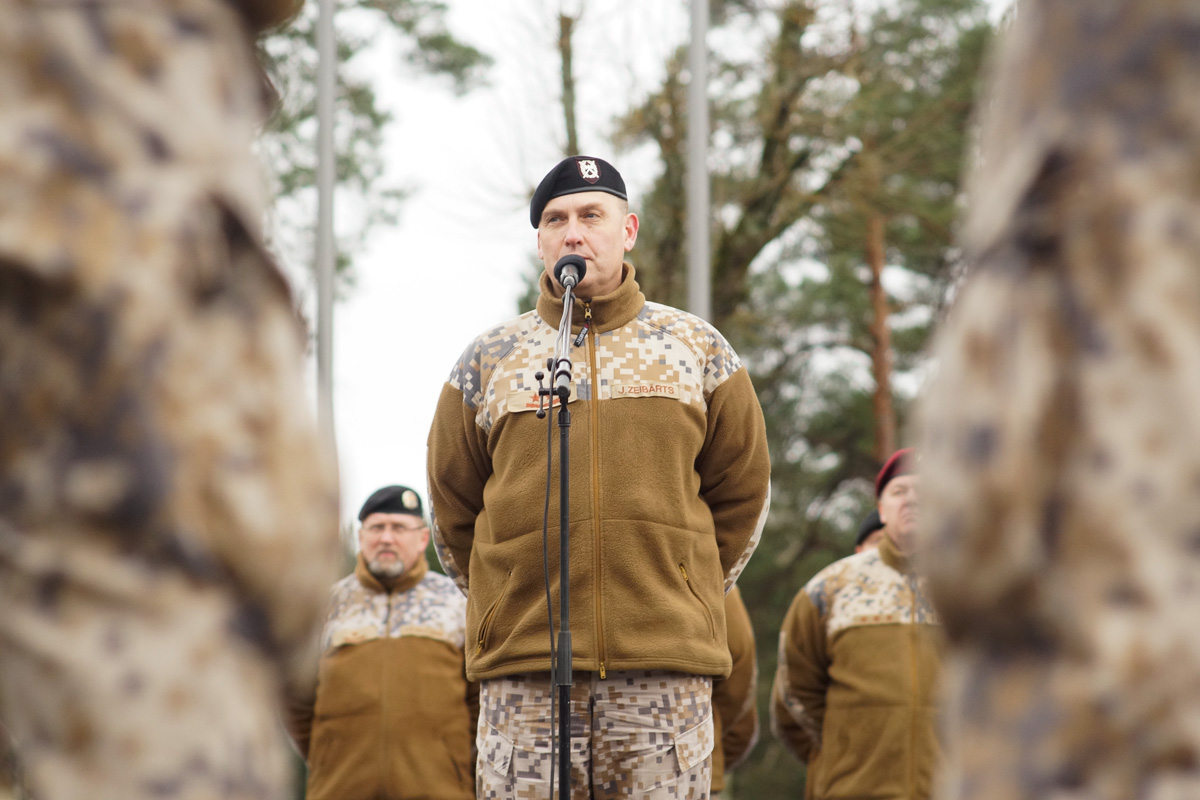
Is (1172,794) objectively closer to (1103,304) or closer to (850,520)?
(1103,304)

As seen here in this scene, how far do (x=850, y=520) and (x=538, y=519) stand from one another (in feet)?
52.9

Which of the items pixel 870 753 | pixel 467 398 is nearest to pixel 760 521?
pixel 467 398

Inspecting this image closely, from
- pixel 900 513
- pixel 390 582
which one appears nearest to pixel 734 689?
pixel 900 513

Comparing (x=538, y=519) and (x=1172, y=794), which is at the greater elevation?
(x=538, y=519)

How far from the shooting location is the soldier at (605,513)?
3.60 meters

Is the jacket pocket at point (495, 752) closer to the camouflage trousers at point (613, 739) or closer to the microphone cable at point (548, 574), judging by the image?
the camouflage trousers at point (613, 739)

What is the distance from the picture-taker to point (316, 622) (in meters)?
1.21

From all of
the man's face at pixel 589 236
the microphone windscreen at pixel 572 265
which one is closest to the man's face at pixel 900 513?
the man's face at pixel 589 236

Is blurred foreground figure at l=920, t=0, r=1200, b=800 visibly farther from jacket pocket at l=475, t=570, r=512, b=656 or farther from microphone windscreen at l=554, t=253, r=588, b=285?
microphone windscreen at l=554, t=253, r=588, b=285

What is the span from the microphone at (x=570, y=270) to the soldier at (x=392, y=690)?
8.66 ft

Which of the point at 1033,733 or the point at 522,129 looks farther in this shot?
the point at 522,129

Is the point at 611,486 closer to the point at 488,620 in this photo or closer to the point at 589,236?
the point at 488,620

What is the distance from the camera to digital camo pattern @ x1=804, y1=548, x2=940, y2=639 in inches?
250

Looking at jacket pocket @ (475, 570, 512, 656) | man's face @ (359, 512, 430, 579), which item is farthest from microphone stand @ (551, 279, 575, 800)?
man's face @ (359, 512, 430, 579)
